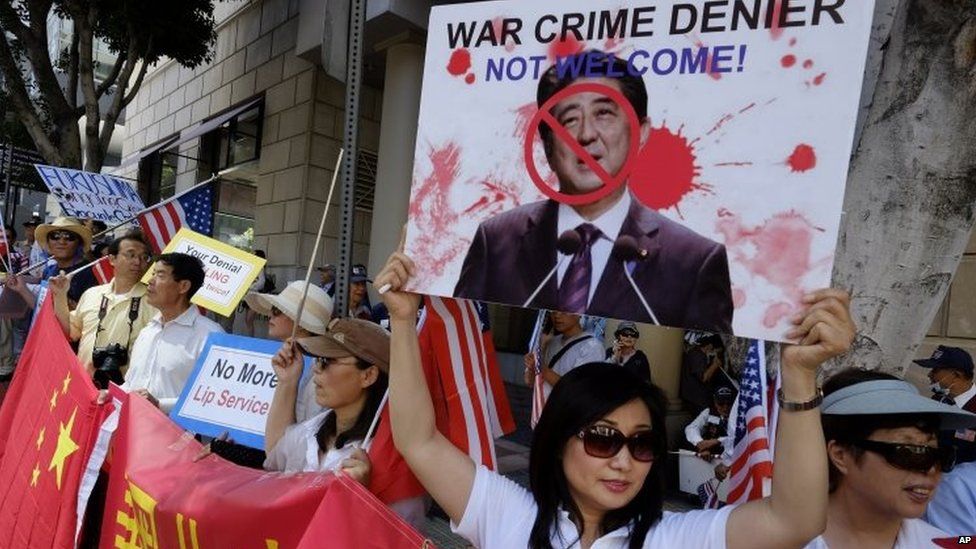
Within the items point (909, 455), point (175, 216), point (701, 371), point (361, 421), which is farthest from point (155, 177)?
point (909, 455)

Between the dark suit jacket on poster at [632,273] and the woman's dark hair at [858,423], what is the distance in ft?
1.91

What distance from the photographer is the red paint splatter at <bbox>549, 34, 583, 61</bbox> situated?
4.83 feet

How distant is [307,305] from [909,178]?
2179 mm

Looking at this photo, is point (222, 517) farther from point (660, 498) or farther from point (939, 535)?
point (939, 535)

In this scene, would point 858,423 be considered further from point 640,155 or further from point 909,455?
point 640,155

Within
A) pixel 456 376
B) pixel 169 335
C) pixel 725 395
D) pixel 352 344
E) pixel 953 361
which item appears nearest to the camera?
pixel 456 376

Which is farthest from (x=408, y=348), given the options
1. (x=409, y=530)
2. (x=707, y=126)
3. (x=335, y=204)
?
(x=335, y=204)

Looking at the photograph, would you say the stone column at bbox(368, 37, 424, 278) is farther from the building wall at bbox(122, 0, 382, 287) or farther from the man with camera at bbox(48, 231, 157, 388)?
the man with camera at bbox(48, 231, 157, 388)

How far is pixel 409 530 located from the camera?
1624 mm

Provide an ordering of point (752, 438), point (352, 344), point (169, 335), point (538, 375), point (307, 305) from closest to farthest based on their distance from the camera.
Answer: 1. point (752, 438)
2. point (352, 344)
3. point (307, 305)
4. point (169, 335)
5. point (538, 375)

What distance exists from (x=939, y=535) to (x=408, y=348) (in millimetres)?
1428

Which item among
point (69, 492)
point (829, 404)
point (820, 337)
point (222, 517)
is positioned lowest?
point (69, 492)

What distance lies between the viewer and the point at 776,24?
4.14 ft

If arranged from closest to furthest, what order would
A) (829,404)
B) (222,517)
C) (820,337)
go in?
(820,337), (829,404), (222,517)
